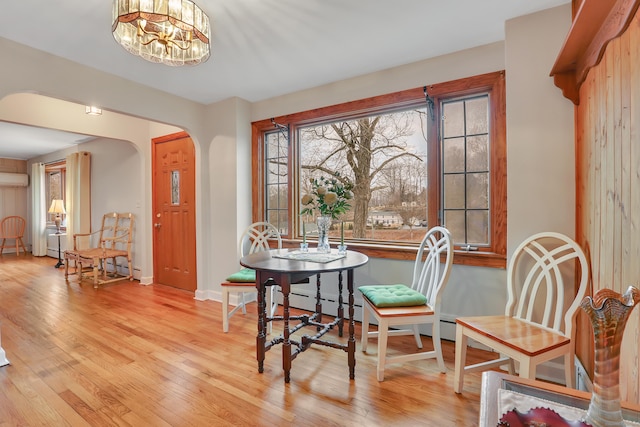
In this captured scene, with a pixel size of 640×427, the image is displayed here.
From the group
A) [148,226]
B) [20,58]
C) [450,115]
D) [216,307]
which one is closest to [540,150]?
[450,115]

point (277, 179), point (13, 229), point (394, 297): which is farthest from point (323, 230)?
point (13, 229)

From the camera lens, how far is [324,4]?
1.96 meters

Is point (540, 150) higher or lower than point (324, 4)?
lower

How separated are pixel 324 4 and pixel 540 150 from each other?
1.70 m

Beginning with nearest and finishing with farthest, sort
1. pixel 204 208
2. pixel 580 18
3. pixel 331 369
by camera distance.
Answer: pixel 580 18, pixel 331 369, pixel 204 208

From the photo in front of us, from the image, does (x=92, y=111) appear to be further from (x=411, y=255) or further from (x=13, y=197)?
(x=13, y=197)

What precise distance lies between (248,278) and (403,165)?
1760 millimetres

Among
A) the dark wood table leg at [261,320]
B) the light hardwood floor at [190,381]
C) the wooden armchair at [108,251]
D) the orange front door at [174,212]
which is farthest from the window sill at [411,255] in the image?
the wooden armchair at [108,251]

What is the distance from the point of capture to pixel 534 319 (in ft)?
6.84

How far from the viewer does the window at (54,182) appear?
264 inches

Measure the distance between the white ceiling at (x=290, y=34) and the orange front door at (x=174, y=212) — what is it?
4.25 feet

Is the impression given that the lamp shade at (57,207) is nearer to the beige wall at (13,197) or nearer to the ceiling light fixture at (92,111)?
the beige wall at (13,197)

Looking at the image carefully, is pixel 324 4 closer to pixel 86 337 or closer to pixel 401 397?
pixel 401 397

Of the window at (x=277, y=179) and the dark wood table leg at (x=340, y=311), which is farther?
the window at (x=277, y=179)
